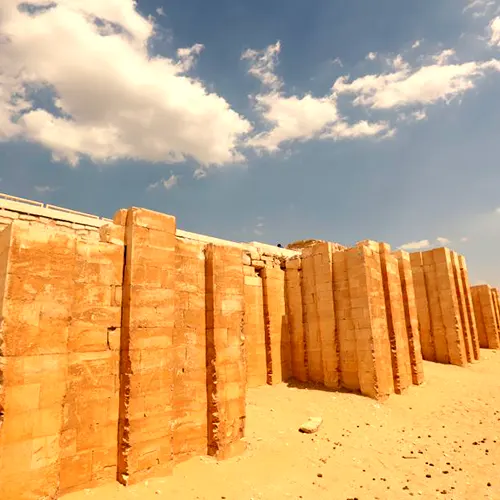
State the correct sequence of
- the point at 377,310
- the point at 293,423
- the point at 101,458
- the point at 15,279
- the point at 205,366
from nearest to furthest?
1. the point at 15,279
2. the point at 101,458
3. the point at 205,366
4. the point at 293,423
5. the point at 377,310

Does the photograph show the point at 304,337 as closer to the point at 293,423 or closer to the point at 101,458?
the point at 293,423

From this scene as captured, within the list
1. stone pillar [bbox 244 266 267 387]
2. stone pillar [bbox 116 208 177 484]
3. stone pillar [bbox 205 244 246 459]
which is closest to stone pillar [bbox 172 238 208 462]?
stone pillar [bbox 205 244 246 459]

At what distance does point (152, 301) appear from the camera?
720cm

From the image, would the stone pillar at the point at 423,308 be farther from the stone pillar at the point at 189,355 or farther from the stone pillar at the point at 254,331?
the stone pillar at the point at 189,355

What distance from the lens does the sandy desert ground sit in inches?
268

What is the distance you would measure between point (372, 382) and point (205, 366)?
259 inches

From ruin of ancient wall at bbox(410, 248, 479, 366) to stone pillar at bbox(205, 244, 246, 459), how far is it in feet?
49.2

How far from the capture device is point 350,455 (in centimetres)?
868

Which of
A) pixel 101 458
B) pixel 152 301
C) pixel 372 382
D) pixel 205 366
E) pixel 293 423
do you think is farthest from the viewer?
pixel 372 382

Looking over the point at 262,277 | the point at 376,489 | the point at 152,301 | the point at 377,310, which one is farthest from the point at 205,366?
the point at 377,310

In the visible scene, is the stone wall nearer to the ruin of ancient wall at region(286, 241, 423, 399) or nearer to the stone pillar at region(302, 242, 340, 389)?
the ruin of ancient wall at region(286, 241, 423, 399)

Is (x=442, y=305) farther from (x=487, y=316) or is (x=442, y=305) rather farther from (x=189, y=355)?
(x=189, y=355)

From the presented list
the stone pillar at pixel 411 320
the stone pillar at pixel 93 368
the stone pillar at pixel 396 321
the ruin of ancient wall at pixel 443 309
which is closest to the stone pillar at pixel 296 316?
the stone pillar at pixel 396 321

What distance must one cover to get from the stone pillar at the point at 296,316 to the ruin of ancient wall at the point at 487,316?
1982 centimetres
